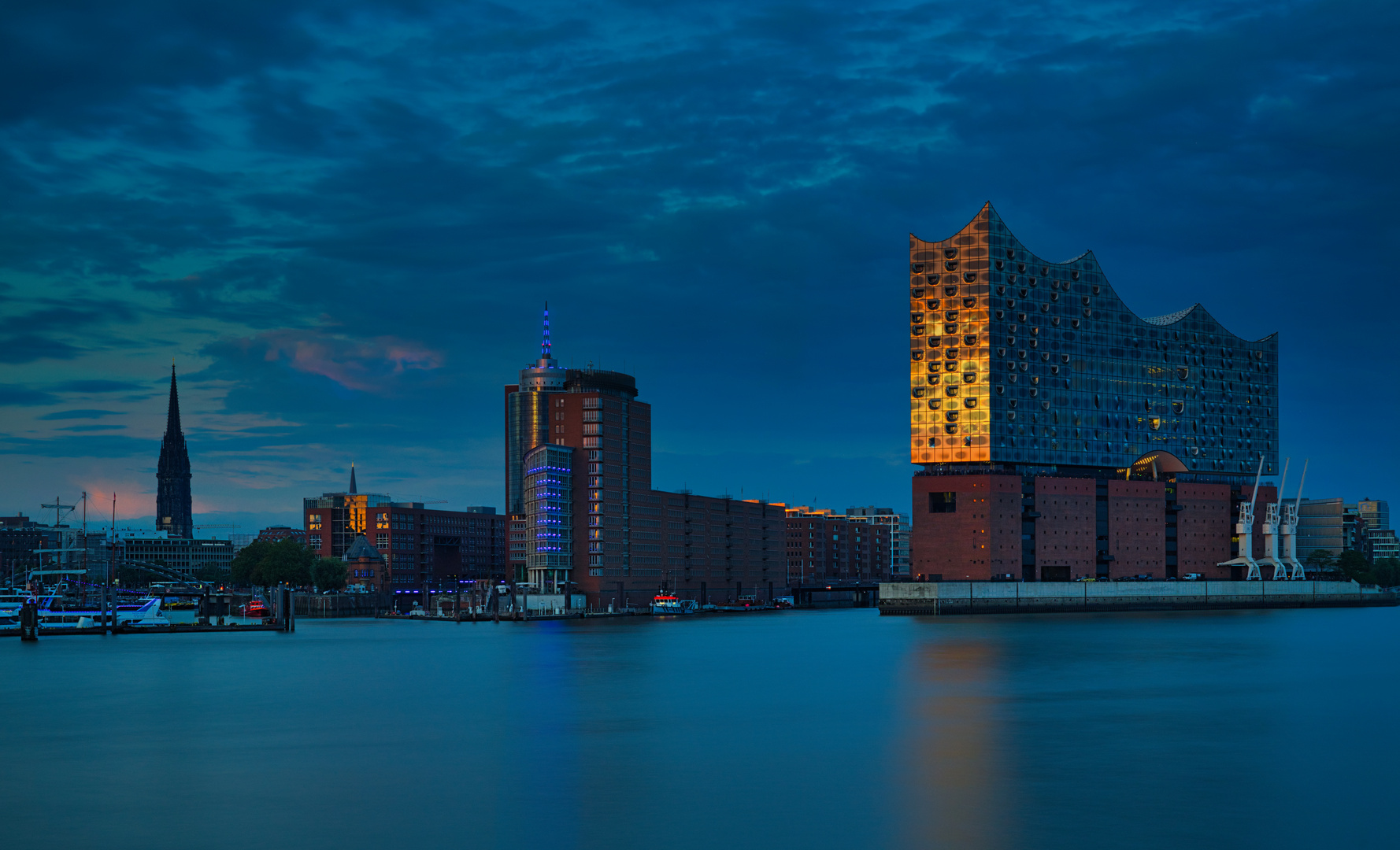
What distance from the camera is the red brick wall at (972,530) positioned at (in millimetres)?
152375

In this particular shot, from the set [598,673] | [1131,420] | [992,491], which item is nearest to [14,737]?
[598,673]

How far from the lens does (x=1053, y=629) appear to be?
385 ft

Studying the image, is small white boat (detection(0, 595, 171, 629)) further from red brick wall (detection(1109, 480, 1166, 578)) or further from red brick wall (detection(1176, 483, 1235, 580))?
red brick wall (detection(1176, 483, 1235, 580))

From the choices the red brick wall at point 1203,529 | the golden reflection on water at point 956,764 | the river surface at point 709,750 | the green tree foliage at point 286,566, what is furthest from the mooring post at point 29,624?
the red brick wall at point 1203,529

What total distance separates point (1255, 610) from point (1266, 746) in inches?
5439

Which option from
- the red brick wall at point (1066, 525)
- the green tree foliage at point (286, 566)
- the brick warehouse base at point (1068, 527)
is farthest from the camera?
the green tree foliage at point (286, 566)

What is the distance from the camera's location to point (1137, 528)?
166m

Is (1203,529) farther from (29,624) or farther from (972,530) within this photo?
(29,624)

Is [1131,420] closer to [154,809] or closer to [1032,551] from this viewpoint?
[1032,551]

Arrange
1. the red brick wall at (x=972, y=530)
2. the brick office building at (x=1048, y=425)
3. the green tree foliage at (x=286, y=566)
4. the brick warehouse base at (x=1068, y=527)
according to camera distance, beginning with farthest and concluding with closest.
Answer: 1. the green tree foliage at (x=286, y=566)
2. the brick office building at (x=1048, y=425)
3. the brick warehouse base at (x=1068, y=527)
4. the red brick wall at (x=972, y=530)

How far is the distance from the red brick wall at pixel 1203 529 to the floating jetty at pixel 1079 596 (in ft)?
8.83

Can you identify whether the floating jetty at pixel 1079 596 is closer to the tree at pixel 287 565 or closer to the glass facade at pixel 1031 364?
the glass facade at pixel 1031 364

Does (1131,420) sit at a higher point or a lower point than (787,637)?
higher

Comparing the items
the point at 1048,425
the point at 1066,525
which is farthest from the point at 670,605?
the point at 1048,425
